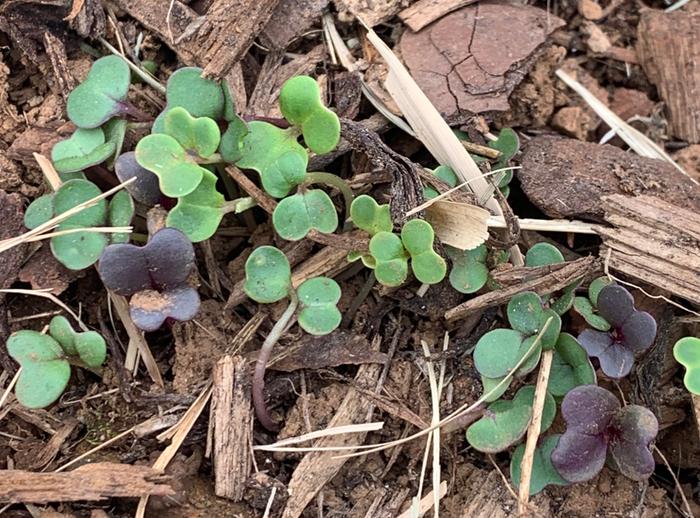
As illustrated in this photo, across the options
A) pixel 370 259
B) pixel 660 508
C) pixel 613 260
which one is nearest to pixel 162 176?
pixel 370 259

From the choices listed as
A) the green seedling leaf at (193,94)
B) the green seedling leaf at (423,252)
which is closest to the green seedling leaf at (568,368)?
the green seedling leaf at (423,252)

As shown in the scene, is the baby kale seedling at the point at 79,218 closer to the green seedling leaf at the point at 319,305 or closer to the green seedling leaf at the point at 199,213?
the green seedling leaf at the point at 199,213

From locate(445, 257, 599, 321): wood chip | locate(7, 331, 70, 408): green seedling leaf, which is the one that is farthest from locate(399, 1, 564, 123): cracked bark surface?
locate(7, 331, 70, 408): green seedling leaf

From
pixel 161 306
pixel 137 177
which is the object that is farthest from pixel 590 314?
pixel 137 177

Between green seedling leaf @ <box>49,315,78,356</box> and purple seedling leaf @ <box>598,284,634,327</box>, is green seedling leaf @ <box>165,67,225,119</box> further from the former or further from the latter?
purple seedling leaf @ <box>598,284,634,327</box>

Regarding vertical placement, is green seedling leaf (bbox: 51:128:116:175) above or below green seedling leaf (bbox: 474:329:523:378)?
above
